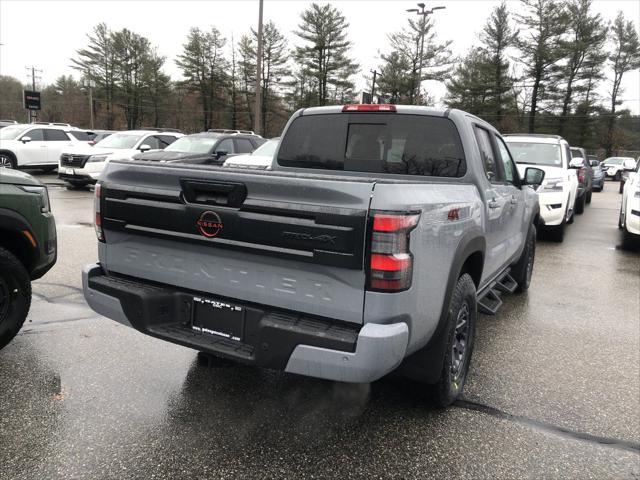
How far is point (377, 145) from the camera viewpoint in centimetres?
383

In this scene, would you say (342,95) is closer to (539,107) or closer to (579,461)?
(539,107)

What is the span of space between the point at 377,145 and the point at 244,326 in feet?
6.12

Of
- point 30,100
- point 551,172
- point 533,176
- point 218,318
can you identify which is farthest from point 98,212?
point 30,100

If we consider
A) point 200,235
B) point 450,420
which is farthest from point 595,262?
point 200,235

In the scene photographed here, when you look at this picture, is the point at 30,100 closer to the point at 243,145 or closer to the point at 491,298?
the point at 243,145

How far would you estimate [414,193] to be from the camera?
2428 mm

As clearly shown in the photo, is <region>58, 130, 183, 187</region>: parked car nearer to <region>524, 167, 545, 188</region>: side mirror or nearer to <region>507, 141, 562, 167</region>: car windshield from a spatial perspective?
<region>507, 141, 562, 167</region>: car windshield

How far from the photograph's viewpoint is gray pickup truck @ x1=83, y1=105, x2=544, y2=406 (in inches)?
91.1

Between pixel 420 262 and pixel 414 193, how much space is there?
331 millimetres

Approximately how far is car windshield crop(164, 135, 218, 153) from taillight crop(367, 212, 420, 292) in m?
11.4

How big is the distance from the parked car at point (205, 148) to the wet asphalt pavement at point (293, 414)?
27.1ft

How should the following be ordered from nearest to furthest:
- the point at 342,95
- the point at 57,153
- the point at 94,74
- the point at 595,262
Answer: the point at 595,262 < the point at 57,153 < the point at 342,95 < the point at 94,74

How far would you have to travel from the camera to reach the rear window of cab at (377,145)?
366 centimetres

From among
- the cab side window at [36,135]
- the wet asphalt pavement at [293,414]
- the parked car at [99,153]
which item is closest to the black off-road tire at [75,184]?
the parked car at [99,153]
